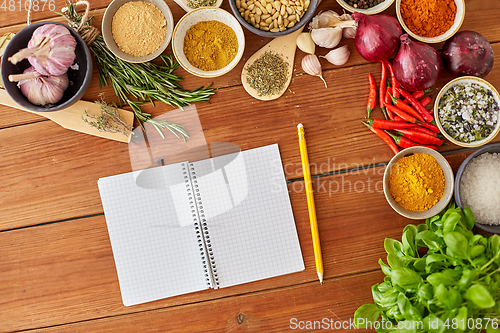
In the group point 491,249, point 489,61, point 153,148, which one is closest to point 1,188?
point 153,148

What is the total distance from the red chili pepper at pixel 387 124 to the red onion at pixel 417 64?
0.34 ft

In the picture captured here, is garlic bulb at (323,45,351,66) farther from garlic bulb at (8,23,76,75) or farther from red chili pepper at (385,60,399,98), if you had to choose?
garlic bulb at (8,23,76,75)

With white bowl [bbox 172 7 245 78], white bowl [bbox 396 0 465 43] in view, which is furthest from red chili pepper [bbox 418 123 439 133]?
white bowl [bbox 172 7 245 78]

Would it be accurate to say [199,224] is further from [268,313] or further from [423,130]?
[423,130]

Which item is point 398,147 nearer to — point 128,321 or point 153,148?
point 153,148

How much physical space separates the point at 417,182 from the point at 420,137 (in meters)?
0.15

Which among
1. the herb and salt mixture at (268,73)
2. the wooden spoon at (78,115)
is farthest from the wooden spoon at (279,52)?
the wooden spoon at (78,115)

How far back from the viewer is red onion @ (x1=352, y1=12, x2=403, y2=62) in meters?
0.88

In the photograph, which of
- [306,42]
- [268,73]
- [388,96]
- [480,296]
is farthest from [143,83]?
[480,296]

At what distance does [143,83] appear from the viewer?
0.96 meters

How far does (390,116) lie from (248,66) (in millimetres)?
444

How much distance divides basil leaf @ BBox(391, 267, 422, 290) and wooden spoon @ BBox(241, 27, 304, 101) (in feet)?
1.87

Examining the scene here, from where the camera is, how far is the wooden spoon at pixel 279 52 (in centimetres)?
97

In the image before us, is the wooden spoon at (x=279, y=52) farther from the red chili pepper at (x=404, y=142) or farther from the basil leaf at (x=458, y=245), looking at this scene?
the basil leaf at (x=458, y=245)
